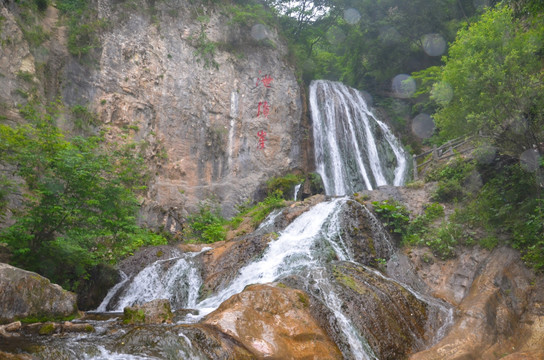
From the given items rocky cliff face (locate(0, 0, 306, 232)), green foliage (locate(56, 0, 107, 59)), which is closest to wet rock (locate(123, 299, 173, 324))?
rocky cliff face (locate(0, 0, 306, 232))

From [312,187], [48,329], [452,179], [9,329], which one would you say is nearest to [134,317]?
[48,329]

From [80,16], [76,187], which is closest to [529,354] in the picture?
[76,187]

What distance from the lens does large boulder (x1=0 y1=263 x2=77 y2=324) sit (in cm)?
576

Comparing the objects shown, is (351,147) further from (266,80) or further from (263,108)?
(266,80)

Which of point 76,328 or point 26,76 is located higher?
point 26,76

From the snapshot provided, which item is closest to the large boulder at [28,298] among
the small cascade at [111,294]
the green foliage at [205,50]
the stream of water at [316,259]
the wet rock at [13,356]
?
the stream of water at [316,259]

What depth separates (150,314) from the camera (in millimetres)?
6121

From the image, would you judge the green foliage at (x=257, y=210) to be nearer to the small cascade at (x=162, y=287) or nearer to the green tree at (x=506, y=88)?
the small cascade at (x=162, y=287)

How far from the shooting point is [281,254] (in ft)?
30.8

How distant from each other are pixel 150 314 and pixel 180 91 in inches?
Result: 512

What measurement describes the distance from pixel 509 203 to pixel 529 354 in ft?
16.5

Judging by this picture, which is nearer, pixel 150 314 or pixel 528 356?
pixel 528 356

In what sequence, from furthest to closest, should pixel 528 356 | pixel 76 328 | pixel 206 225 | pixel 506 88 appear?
pixel 206 225 → pixel 506 88 → pixel 76 328 → pixel 528 356

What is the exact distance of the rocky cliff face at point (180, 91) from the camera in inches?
563
